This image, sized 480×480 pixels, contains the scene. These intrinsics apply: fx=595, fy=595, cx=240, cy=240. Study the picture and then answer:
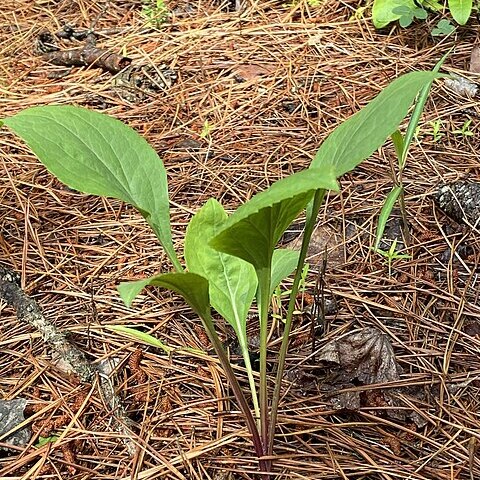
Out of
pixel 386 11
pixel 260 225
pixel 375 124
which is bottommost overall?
pixel 386 11

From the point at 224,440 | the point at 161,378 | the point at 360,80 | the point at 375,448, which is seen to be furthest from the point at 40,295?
the point at 360,80

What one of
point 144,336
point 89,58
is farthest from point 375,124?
point 89,58

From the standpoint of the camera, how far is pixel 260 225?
0.89m

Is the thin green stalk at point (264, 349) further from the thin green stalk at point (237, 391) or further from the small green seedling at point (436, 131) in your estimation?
the small green seedling at point (436, 131)

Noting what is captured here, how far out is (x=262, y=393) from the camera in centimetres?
108

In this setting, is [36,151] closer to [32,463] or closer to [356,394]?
[32,463]

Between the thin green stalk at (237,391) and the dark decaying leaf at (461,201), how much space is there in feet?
2.83

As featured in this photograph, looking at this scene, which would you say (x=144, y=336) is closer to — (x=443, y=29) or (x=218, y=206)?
(x=218, y=206)

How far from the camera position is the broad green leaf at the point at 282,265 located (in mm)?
1248

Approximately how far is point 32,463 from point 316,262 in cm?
83

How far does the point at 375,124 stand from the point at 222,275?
1.64 ft

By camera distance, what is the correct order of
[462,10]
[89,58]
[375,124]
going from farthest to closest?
[89,58] < [462,10] < [375,124]

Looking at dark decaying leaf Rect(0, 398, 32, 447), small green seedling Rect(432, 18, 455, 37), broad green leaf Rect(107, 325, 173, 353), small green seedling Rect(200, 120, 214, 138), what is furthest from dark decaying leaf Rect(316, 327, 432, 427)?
small green seedling Rect(432, 18, 455, 37)

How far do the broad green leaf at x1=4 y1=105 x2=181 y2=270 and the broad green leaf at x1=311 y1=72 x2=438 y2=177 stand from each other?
0.36m
